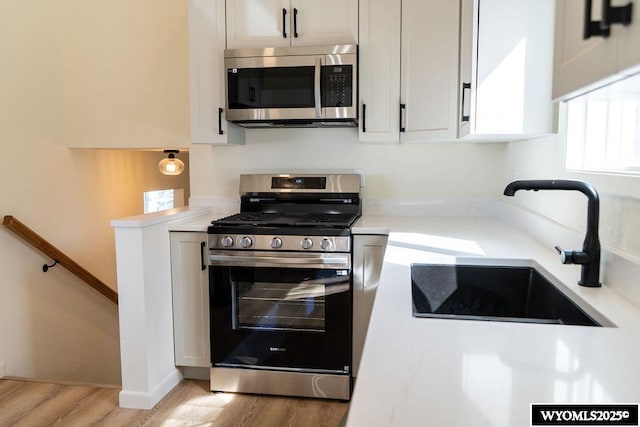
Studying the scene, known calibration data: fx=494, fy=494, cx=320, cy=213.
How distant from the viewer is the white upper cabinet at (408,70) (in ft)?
8.70

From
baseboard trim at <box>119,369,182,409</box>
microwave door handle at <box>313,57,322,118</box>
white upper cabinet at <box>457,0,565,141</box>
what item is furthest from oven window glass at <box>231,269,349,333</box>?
white upper cabinet at <box>457,0,565,141</box>

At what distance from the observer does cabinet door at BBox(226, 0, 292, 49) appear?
2.88m

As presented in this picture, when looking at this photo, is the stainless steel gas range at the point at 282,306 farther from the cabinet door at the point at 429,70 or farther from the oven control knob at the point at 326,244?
the cabinet door at the point at 429,70

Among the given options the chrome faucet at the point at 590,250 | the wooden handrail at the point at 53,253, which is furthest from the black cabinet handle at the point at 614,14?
the wooden handrail at the point at 53,253

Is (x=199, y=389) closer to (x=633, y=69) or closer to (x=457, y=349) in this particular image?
(x=457, y=349)

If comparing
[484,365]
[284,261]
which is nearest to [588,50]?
[484,365]

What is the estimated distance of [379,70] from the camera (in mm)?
2838

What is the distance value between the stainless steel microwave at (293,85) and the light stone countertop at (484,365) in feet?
5.26

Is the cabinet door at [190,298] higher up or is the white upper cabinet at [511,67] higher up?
the white upper cabinet at [511,67]

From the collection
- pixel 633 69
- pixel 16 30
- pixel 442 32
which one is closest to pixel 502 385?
pixel 633 69

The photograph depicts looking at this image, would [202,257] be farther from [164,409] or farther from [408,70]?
[408,70]

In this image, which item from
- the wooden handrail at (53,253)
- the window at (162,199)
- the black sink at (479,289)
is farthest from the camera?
the window at (162,199)

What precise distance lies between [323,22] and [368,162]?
2.98 feet

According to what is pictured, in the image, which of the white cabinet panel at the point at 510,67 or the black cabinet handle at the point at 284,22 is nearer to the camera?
the white cabinet panel at the point at 510,67
